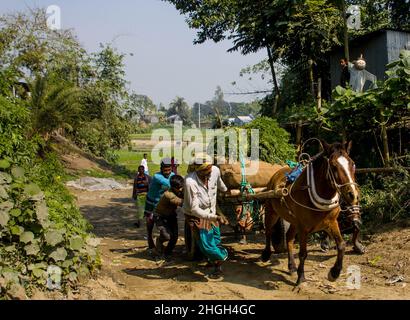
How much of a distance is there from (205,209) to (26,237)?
258 cm

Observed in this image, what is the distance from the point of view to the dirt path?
5.80m

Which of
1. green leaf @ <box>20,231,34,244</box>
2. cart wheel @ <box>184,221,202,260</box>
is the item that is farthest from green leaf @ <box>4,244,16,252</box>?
cart wheel @ <box>184,221,202,260</box>

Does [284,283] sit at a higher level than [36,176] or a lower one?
lower

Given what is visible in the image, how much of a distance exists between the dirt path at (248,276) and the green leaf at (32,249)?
0.69 metres

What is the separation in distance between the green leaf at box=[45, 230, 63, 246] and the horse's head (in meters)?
3.44

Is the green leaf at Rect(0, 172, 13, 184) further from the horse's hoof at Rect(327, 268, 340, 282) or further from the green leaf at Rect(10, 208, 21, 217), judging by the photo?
the horse's hoof at Rect(327, 268, 340, 282)

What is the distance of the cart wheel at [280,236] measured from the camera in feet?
25.1

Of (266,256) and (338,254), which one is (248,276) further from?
(338,254)

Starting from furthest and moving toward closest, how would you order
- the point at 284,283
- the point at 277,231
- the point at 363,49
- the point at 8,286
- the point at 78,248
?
the point at 363,49 → the point at 277,231 → the point at 284,283 → the point at 78,248 → the point at 8,286

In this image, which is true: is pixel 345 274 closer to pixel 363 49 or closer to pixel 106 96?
pixel 363 49

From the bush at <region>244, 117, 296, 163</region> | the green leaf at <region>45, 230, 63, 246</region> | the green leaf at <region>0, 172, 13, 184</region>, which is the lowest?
the green leaf at <region>45, 230, 63, 246</region>

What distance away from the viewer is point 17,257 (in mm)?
5160
